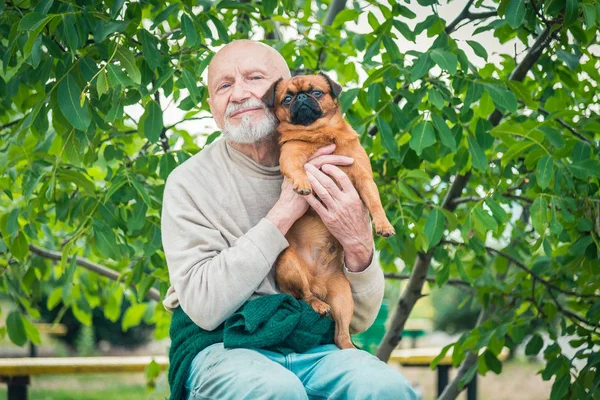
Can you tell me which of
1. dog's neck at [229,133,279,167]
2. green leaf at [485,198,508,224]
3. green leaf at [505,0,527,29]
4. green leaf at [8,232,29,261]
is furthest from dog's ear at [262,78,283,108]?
green leaf at [8,232,29,261]

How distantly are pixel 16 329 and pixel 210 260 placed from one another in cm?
232

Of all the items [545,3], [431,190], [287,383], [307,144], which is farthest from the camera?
[431,190]

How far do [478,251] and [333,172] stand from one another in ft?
4.77

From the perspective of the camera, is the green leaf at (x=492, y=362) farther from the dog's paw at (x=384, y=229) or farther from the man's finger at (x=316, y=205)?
the man's finger at (x=316, y=205)

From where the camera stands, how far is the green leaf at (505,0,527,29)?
2.97 m

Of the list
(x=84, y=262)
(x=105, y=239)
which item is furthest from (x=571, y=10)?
(x=84, y=262)

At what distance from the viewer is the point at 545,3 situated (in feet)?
9.95

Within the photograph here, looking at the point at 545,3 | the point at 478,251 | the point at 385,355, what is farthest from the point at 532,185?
the point at 385,355

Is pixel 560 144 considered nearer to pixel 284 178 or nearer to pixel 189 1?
pixel 284 178

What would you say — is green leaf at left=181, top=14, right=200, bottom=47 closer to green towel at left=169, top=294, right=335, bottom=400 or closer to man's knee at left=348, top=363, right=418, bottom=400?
green towel at left=169, top=294, right=335, bottom=400

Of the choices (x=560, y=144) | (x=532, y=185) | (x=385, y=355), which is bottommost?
(x=385, y=355)

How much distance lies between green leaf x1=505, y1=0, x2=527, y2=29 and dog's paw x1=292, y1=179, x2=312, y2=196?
1096 mm

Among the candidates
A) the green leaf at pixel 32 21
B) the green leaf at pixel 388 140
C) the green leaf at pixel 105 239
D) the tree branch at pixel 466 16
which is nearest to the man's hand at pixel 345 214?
the green leaf at pixel 388 140

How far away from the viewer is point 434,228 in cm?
337
